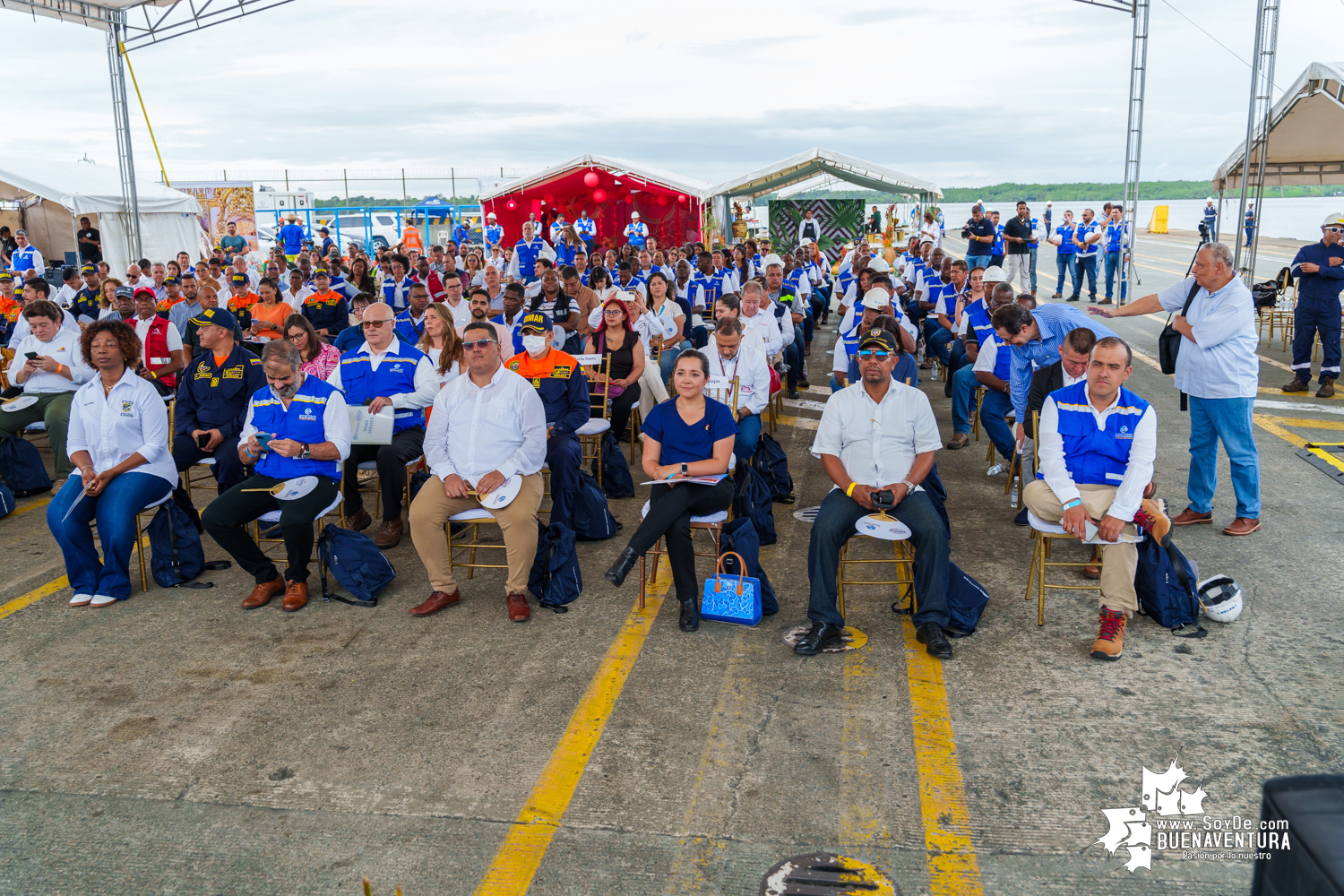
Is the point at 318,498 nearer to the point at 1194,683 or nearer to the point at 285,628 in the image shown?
the point at 285,628

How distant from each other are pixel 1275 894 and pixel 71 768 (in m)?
3.93

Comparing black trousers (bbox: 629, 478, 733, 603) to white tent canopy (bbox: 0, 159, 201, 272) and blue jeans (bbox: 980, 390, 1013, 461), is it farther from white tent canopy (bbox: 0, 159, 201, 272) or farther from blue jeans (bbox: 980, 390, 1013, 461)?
white tent canopy (bbox: 0, 159, 201, 272)

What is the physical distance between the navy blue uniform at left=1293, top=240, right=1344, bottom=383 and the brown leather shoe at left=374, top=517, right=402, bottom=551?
31.1 ft

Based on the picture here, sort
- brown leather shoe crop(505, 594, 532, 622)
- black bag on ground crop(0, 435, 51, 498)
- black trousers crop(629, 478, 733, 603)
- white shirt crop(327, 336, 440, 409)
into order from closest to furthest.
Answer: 1. black trousers crop(629, 478, 733, 603)
2. brown leather shoe crop(505, 594, 532, 622)
3. white shirt crop(327, 336, 440, 409)
4. black bag on ground crop(0, 435, 51, 498)

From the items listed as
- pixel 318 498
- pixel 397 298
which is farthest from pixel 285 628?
pixel 397 298

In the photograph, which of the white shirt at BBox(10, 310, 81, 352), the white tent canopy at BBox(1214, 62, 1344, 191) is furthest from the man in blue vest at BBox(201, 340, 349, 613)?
the white tent canopy at BBox(1214, 62, 1344, 191)

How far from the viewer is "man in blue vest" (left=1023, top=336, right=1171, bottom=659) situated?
4332 millimetres

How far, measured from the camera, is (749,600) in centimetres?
464

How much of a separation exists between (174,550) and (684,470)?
316 centimetres

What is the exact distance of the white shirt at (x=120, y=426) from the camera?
5324mm

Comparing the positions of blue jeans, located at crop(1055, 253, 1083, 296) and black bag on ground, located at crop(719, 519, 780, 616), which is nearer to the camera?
black bag on ground, located at crop(719, 519, 780, 616)

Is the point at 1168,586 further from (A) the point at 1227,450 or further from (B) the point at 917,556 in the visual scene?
(A) the point at 1227,450

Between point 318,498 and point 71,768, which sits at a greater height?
point 318,498

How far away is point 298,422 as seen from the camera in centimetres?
527
